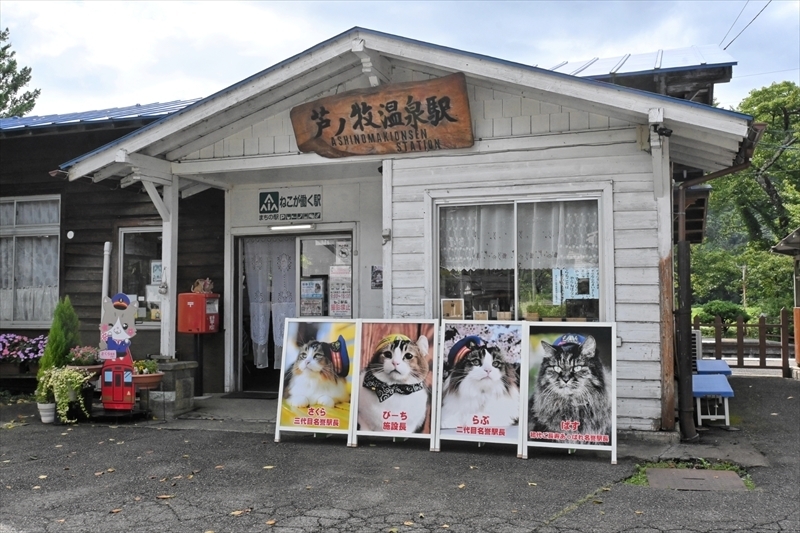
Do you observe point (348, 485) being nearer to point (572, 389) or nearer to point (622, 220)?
point (572, 389)

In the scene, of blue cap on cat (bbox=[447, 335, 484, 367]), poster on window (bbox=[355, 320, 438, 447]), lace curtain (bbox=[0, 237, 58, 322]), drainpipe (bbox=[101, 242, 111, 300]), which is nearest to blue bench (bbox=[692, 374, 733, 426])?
blue cap on cat (bbox=[447, 335, 484, 367])

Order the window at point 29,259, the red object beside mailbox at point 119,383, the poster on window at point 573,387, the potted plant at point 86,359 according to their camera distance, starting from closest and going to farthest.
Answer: the poster on window at point 573,387 → the red object beside mailbox at point 119,383 → the potted plant at point 86,359 → the window at point 29,259

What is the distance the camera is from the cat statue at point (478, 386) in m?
6.46

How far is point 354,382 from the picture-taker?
6902 millimetres

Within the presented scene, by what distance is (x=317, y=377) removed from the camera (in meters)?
7.07

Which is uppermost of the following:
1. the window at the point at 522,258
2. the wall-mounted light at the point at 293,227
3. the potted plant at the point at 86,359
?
the wall-mounted light at the point at 293,227

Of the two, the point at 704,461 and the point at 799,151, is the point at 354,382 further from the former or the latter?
the point at 799,151

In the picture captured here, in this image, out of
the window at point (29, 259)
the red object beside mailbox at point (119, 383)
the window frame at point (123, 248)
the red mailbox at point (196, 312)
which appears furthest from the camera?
the window at point (29, 259)

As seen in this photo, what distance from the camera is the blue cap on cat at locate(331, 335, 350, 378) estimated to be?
275 inches

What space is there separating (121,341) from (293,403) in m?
2.46

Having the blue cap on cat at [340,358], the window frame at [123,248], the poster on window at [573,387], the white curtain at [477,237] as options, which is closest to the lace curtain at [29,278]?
the window frame at [123,248]

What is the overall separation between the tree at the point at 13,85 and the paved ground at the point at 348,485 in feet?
86.2

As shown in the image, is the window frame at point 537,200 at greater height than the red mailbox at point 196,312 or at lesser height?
greater

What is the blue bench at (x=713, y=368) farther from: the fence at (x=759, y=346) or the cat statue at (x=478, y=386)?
the cat statue at (x=478, y=386)
